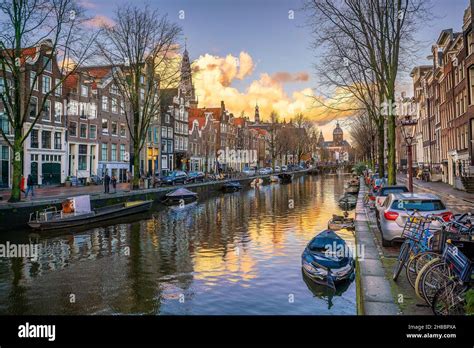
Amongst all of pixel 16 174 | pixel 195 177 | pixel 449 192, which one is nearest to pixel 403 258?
pixel 16 174

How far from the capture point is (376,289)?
802 centimetres

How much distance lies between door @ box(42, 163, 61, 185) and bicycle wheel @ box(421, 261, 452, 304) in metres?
44.5

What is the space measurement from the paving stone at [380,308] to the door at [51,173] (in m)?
43.9

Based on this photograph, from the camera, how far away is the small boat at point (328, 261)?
Result: 11602mm

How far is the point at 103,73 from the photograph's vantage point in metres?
59.6

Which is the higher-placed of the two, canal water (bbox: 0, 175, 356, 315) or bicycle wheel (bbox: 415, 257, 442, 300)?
bicycle wheel (bbox: 415, 257, 442, 300)

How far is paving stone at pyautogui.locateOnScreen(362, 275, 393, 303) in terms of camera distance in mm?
7451

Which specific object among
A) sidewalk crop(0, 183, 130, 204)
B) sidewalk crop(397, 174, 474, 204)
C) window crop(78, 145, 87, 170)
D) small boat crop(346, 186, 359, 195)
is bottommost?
small boat crop(346, 186, 359, 195)

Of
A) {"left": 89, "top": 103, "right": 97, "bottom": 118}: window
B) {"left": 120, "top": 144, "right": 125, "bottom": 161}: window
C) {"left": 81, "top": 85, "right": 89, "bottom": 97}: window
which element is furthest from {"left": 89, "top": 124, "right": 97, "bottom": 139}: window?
{"left": 120, "top": 144, "right": 125, "bottom": 161}: window

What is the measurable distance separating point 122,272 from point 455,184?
33.7 metres

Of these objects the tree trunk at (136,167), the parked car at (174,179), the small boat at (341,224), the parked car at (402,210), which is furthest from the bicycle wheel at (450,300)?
the parked car at (174,179)

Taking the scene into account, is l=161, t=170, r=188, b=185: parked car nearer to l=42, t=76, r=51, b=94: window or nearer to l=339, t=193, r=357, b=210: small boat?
l=42, t=76, r=51, b=94: window

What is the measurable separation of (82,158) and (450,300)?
51.0 meters
